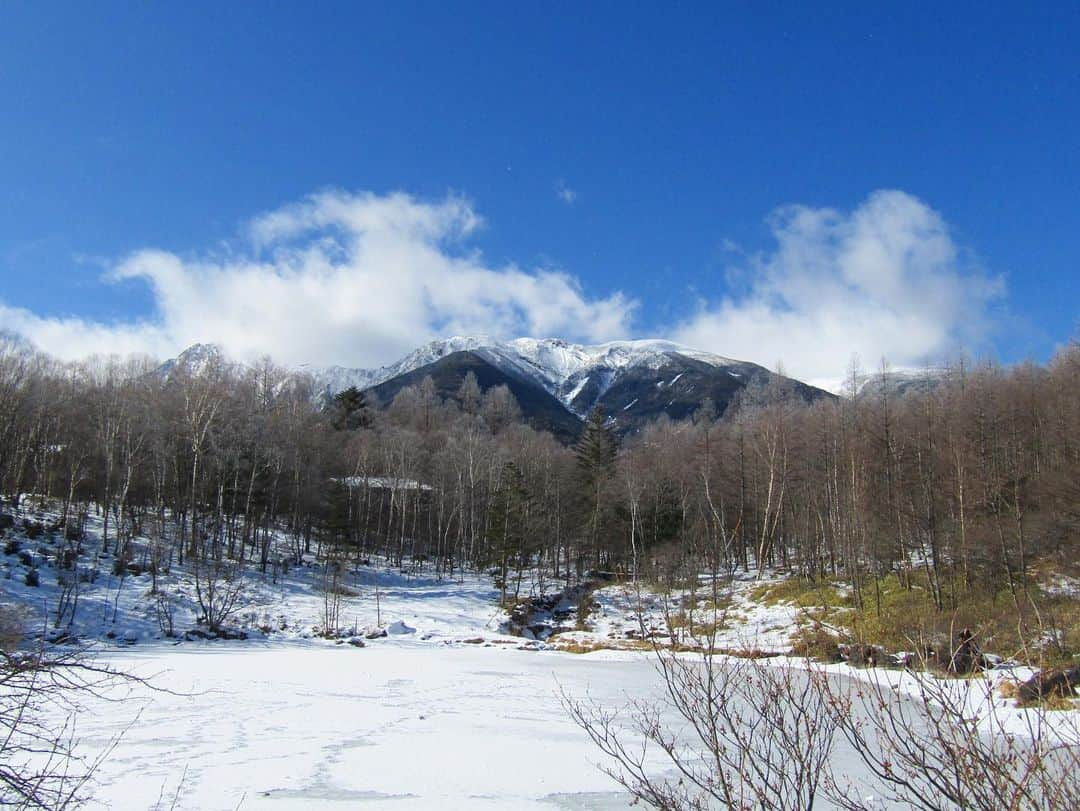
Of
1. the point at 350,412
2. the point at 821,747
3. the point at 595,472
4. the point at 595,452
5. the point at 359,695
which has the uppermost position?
the point at 350,412

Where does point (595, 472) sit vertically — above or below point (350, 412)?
below

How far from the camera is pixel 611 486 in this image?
163ft

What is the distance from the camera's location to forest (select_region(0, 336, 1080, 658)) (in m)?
31.4

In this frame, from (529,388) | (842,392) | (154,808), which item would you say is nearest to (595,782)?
(154,808)

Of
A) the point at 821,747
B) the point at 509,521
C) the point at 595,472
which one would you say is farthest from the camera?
the point at 595,472

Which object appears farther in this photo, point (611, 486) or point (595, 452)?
point (595, 452)

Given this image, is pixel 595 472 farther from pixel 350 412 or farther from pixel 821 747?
pixel 821 747

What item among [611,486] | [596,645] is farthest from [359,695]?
[611,486]

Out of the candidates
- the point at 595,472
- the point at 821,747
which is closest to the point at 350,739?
the point at 821,747

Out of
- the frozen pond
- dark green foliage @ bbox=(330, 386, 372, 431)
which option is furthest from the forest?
the frozen pond

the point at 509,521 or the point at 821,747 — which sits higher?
the point at 821,747

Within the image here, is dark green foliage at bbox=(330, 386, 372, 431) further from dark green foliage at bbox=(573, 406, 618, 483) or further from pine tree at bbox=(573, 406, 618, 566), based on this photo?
pine tree at bbox=(573, 406, 618, 566)

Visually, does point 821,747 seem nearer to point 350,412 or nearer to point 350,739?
point 350,739

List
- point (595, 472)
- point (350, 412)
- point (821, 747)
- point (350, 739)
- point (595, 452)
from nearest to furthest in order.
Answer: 1. point (821, 747)
2. point (350, 739)
3. point (595, 472)
4. point (595, 452)
5. point (350, 412)
